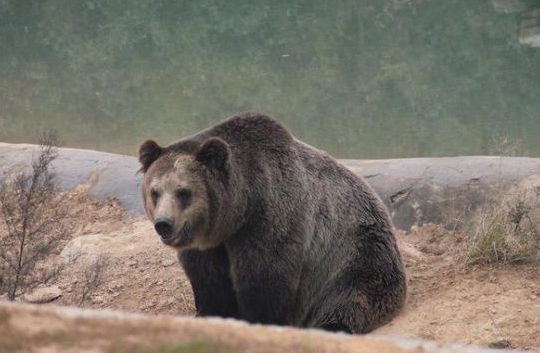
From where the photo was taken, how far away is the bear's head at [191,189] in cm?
627

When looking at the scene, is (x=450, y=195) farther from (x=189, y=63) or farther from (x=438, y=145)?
(x=189, y=63)

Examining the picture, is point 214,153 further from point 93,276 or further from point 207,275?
point 93,276

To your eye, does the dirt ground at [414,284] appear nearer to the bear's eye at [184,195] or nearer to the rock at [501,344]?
the rock at [501,344]

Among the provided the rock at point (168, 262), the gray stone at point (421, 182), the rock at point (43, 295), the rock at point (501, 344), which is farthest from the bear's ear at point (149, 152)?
the rock at point (501, 344)

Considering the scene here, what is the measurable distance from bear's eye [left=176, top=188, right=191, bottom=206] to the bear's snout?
0.23 metres

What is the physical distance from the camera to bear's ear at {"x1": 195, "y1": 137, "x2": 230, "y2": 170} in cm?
640

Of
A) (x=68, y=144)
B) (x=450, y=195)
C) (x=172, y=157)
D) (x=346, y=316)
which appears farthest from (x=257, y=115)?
(x=68, y=144)

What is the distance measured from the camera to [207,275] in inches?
269

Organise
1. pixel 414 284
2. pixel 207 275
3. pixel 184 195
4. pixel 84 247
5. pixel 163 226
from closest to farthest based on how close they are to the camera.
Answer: pixel 163 226 < pixel 184 195 < pixel 207 275 < pixel 414 284 < pixel 84 247

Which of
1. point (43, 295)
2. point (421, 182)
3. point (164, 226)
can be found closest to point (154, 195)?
point (164, 226)

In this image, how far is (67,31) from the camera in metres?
20.3

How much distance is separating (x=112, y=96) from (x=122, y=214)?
7.89 metres

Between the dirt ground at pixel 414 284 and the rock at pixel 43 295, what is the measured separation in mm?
62

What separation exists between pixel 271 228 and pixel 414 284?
1721 millimetres
